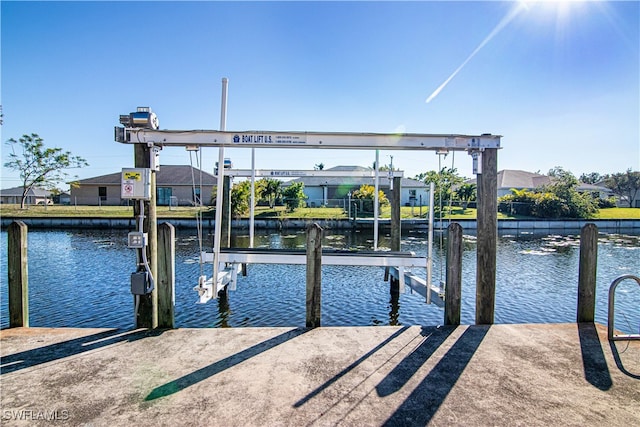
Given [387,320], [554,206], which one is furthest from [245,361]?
[554,206]

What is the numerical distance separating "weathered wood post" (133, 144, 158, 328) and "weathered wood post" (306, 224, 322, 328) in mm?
1737

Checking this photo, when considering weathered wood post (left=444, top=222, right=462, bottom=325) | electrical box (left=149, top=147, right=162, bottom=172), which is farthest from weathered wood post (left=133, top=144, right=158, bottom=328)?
weathered wood post (left=444, top=222, right=462, bottom=325)

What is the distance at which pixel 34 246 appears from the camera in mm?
16516

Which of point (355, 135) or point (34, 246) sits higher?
point (355, 135)

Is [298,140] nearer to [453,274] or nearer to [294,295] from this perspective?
[453,274]

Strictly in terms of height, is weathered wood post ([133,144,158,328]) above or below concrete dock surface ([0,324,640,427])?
above

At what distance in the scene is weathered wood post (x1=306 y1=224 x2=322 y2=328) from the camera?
169 inches

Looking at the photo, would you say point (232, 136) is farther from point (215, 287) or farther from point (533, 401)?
point (533, 401)

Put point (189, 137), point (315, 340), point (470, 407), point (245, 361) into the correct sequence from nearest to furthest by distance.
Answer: point (470, 407)
point (245, 361)
point (315, 340)
point (189, 137)

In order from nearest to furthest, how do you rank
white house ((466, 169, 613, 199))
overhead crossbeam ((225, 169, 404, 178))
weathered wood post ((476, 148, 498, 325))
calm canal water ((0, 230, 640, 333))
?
weathered wood post ((476, 148, 498, 325))
calm canal water ((0, 230, 640, 333))
overhead crossbeam ((225, 169, 404, 178))
white house ((466, 169, 613, 199))

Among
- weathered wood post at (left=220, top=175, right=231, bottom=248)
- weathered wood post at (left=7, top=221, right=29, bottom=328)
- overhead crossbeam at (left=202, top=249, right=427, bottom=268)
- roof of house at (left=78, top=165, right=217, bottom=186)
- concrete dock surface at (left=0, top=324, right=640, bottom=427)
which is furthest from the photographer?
roof of house at (left=78, top=165, right=217, bottom=186)

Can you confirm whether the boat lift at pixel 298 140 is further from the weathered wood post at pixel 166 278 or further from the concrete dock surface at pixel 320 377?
the concrete dock surface at pixel 320 377

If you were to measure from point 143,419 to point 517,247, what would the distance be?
17918 millimetres

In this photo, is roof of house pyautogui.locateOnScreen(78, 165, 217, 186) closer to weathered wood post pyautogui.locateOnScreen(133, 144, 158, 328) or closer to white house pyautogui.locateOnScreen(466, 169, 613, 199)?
white house pyautogui.locateOnScreen(466, 169, 613, 199)
